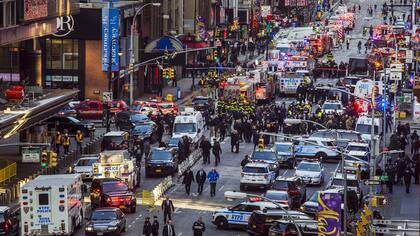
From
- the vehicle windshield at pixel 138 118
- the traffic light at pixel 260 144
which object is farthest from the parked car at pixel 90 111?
the traffic light at pixel 260 144

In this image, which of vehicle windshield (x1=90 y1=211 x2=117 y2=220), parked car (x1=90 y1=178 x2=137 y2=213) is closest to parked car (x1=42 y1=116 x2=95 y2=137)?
parked car (x1=90 y1=178 x2=137 y2=213)

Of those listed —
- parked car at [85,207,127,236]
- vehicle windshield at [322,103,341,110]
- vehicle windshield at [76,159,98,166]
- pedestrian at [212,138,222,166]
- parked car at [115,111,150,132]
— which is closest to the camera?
parked car at [85,207,127,236]

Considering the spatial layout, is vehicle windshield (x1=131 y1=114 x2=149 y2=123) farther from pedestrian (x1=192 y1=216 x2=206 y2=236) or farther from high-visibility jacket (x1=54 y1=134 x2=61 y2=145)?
pedestrian (x1=192 y1=216 x2=206 y2=236)

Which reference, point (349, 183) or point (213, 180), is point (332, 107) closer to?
point (213, 180)

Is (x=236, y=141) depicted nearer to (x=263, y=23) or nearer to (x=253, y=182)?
(x=253, y=182)

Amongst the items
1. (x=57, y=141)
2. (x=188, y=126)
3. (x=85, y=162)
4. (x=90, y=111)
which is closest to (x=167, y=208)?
(x=85, y=162)

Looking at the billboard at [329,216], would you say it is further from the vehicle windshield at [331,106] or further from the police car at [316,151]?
the vehicle windshield at [331,106]

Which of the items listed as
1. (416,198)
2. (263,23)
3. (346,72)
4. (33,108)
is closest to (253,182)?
(416,198)
